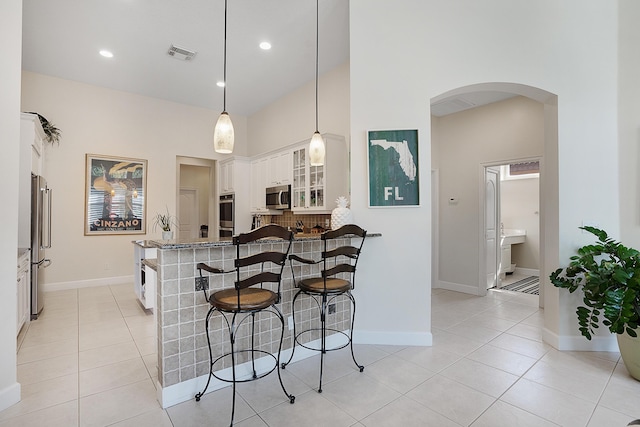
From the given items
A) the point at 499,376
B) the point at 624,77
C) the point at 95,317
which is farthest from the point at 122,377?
the point at 624,77

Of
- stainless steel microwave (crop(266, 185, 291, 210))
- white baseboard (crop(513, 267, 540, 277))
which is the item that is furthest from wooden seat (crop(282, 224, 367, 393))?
white baseboard (crop(513, 267, 540, 277))

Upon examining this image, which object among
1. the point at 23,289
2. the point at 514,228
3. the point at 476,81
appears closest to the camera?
the point at 476,81

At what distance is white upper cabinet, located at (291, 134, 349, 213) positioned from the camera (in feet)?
14.5

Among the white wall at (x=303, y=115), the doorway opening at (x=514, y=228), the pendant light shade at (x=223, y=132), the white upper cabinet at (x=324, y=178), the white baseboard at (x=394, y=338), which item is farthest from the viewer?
the doorway opening at (x=514, y=228)

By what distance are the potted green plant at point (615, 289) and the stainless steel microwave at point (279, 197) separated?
3.74 metres

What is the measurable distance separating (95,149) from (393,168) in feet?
17.5

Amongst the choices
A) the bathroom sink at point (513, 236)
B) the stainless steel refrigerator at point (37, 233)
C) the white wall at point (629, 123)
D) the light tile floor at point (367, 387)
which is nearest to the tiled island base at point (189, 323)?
the light tile floor at point (367, 387)

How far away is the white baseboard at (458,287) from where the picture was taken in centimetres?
504

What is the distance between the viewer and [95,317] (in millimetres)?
3834

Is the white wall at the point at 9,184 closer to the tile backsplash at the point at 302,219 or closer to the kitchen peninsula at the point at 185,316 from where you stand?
the kitchen peninsula at the point at 185,316

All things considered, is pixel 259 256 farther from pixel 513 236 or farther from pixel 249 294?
pixel 513 236

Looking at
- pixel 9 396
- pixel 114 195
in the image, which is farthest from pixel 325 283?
pixel 114 195

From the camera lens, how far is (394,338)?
3.04 meters

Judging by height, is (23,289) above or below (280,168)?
below
